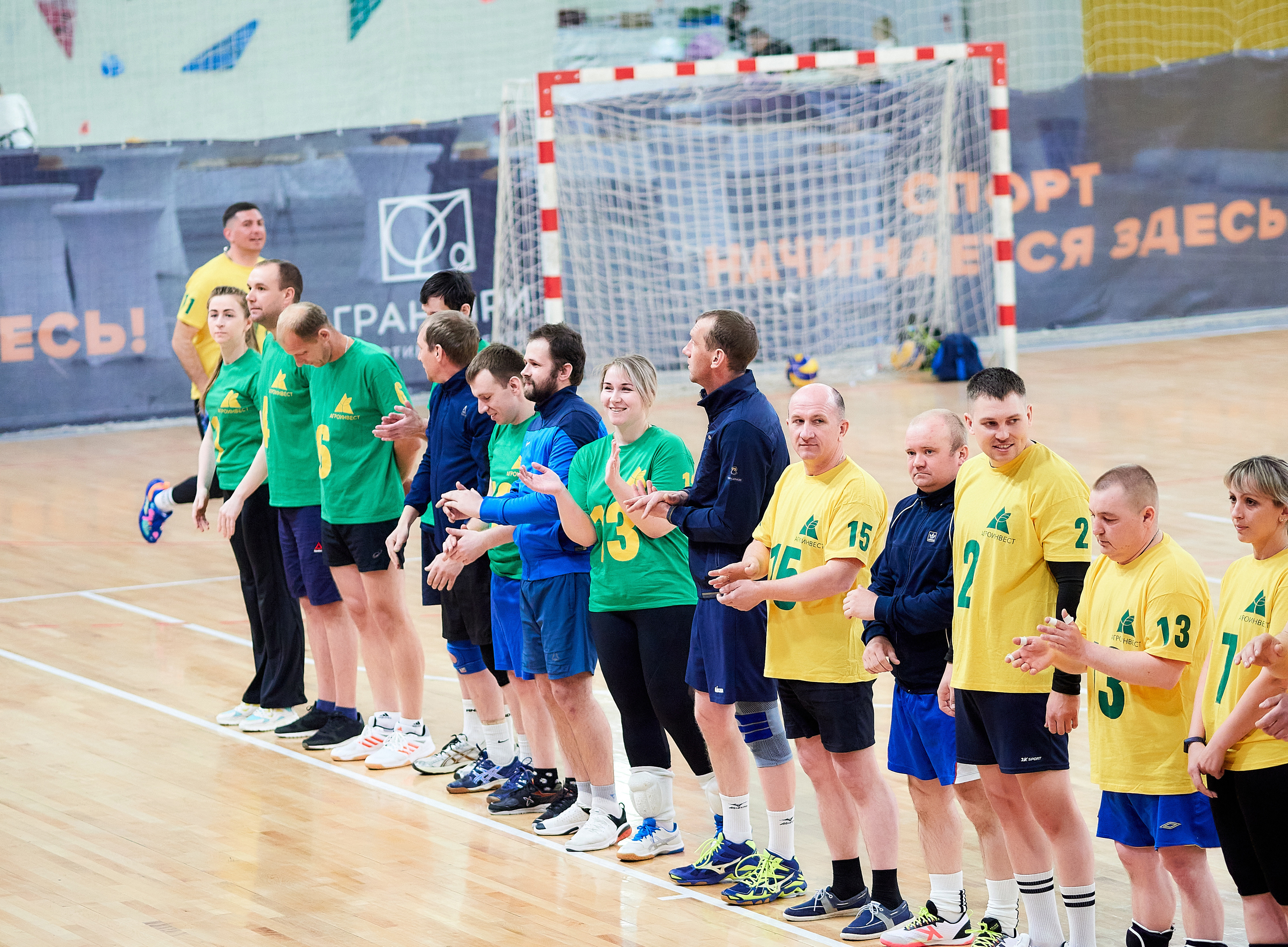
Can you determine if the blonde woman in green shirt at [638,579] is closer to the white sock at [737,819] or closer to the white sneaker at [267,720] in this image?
the white sock at [737,819]

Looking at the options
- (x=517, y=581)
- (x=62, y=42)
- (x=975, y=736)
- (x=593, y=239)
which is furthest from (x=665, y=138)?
(x=975, y=736)

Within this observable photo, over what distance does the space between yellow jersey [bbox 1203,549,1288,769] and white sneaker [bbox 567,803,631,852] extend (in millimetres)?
2403

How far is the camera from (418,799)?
6.29 meters

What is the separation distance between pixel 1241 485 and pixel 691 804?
286 centimetres

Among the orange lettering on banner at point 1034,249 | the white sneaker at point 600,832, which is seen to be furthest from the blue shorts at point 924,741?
the orange lettering on banner at point 1034,249

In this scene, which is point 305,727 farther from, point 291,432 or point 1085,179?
point 1085,179

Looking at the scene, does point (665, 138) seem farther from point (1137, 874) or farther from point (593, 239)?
point (1137, 874)

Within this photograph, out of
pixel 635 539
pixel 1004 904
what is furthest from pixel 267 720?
pixel 1004 904

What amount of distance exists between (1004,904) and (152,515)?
661 centimetres

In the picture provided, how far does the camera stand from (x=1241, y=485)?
151 inches

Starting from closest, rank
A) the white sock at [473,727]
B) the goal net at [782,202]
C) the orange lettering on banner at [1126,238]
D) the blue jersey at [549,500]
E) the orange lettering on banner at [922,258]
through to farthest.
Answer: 1. the blue jersey at [549,500]
2. the white sock at [473,727]
3. the goal net at [782,202]
4. the orange lettering on banner at [922,258]
5. the orange lettering on banner at [1126,238]

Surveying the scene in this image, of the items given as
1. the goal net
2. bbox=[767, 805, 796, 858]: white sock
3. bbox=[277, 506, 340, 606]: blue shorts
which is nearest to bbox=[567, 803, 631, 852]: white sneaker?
bbox=[767, 805, 796, 858]: white sock

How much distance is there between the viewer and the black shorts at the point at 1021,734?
13.8ft

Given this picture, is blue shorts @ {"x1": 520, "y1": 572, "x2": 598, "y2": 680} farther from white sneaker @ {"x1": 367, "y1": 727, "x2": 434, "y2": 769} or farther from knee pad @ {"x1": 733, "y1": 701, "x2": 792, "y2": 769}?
white sneaker @ {"x1": 367, "y1": 727, "x2": 434, "y2": 769}
